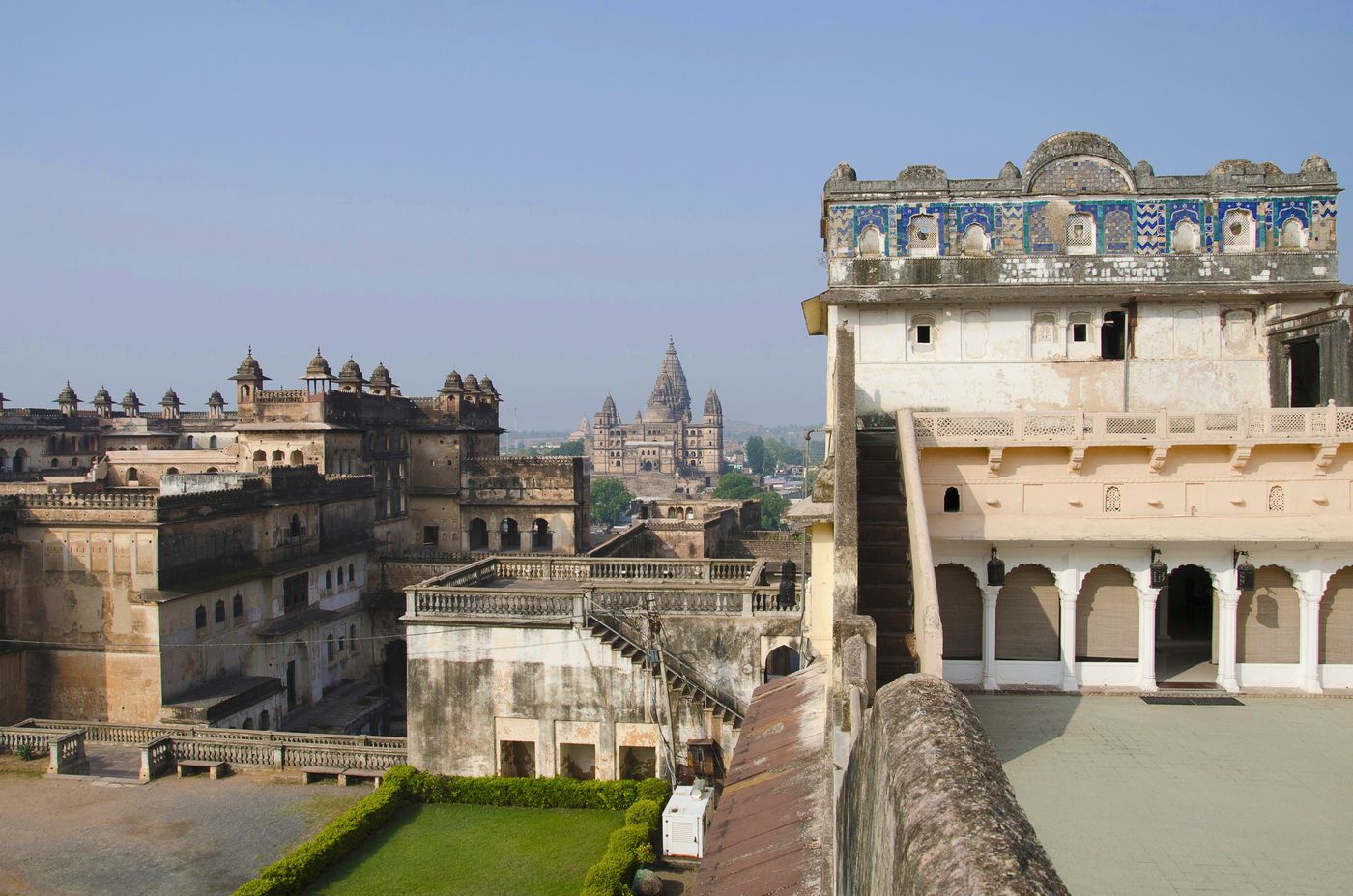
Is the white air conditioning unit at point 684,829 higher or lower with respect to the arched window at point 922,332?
lower

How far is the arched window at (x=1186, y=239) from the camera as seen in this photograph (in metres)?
18.3

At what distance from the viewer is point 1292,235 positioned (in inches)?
714

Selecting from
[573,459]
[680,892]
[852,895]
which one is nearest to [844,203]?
[680,892]

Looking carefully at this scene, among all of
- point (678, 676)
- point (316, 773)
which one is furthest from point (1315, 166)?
point (316, 773)

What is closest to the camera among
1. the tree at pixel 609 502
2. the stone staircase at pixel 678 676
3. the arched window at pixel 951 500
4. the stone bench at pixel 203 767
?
the arched window at pixel 951 500

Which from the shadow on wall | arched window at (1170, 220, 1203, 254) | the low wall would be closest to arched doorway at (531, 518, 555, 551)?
arched window at (1170, 220, 1203, 254)

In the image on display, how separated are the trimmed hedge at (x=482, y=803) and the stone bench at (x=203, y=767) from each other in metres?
4.85

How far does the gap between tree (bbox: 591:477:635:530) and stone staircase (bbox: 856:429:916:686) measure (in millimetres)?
110312

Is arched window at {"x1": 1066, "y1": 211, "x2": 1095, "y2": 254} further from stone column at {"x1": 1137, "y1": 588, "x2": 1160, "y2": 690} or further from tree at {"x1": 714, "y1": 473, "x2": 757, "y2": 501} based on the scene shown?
tree at {"x1": 714, "y1": 473, "x2": 757, "y2": 501}

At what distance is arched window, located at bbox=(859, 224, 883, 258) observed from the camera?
61.7ft

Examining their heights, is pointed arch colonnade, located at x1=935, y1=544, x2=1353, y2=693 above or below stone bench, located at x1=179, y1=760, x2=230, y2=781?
above

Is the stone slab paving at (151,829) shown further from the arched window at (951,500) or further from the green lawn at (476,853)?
the arched window at (951,500)

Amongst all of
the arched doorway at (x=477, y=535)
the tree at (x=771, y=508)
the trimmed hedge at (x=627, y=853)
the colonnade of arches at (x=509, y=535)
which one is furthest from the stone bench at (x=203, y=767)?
the tree at (x=771, y=508)

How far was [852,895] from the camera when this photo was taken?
21.3 ft
